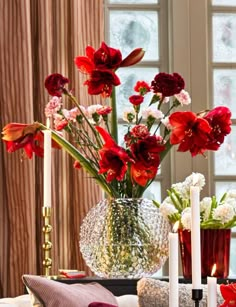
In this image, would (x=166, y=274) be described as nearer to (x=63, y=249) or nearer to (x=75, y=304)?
(x=63, y=249)

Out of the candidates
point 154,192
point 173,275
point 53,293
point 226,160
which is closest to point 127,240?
point 53,293

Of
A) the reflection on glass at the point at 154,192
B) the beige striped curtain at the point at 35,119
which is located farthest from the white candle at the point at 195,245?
the reflection on glass at the point at 154,192

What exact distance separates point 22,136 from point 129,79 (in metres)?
0.91

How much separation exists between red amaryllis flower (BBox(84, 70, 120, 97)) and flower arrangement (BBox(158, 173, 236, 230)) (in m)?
0.44

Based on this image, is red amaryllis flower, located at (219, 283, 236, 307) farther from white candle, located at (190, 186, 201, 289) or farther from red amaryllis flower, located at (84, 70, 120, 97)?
red amaryllis flower, located at (84, 70, 120, 97)

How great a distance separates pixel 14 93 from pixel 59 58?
0.74ft

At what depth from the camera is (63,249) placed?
11.0 feet

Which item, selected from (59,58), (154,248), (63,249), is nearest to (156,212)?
(154,248)

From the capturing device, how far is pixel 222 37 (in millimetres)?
3699

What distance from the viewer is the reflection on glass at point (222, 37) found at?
3.69 m

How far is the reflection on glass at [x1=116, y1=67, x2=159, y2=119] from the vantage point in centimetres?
364

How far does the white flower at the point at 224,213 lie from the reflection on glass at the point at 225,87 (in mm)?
945

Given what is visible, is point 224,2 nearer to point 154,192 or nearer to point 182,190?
point 154,192

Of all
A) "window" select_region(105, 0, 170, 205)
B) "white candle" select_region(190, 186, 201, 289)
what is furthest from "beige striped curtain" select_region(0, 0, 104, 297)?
"white candle" select_region(190, 186, 201, 289)
